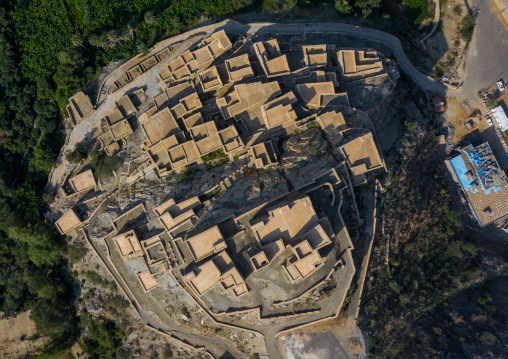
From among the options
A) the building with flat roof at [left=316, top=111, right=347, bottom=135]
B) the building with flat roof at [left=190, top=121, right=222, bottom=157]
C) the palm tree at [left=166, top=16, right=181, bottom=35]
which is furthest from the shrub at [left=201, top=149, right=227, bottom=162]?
the palm tree at [left=166, top=16, right=181, bottom=35]

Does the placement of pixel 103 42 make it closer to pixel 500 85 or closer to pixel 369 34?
pixel 369 34

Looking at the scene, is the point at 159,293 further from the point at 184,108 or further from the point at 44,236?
the point at 184,108

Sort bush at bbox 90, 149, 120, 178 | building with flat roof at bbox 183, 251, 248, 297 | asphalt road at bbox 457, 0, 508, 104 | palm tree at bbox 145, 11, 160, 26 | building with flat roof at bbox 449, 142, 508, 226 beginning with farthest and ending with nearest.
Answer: asphalt road at bbox 457, 0, 508, 104, building with flat roof at bbox 449, 142, 508, 226, palm tree at bbox 145, 11, 160, 26, bush at bbox 90, 149, 120, 178, building with flat roof at bbox 183, 251, 248, 297

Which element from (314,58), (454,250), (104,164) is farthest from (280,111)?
(454,250)

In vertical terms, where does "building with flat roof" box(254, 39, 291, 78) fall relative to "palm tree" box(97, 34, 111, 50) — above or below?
below

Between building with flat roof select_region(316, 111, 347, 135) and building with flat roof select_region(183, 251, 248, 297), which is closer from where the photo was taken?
building with flat roof select_region(183, 251, 248, 297)

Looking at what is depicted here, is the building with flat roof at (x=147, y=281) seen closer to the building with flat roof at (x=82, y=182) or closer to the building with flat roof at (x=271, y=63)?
the building with flat roof at (x=82, y=182)

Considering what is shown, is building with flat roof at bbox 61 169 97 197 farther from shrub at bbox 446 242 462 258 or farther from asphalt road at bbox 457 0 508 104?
Answer: asphalt road at bbox 457 0 508 104
